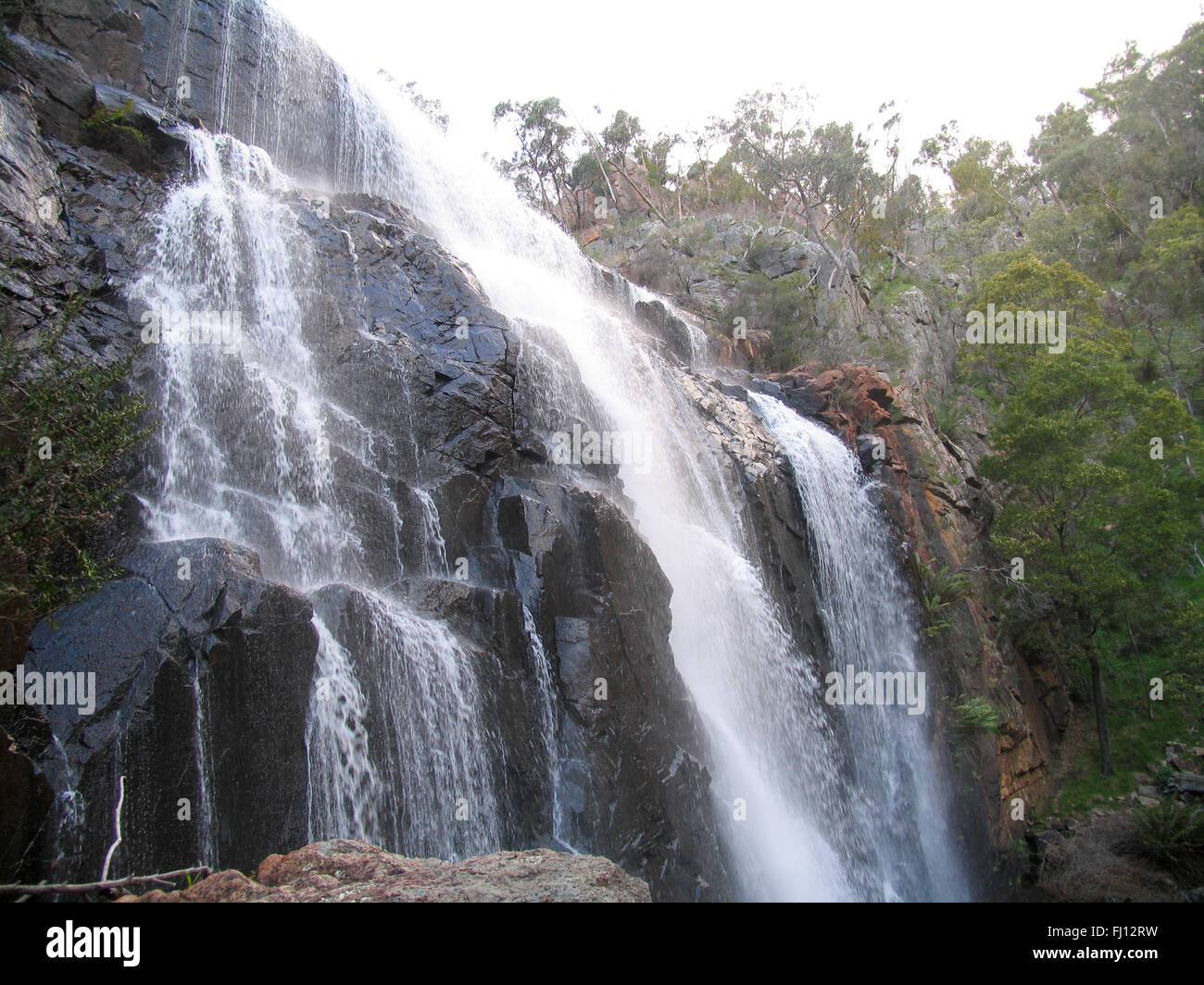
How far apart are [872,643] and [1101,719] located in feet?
24.9

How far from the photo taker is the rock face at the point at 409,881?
3.66 meters

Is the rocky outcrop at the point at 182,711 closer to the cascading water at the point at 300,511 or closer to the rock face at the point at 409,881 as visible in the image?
the cascading water at the point at 300,511

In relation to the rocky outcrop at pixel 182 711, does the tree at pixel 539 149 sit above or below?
above

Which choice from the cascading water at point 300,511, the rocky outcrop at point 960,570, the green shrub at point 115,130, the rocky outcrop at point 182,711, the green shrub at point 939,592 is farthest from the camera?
the green shrub at point 939,592

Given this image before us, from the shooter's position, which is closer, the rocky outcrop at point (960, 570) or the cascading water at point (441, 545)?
the cascading water at point (441, 545)

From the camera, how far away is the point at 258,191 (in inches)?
558

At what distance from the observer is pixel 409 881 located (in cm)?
401

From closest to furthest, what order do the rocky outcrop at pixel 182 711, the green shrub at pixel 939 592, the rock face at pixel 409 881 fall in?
the rock face at pixel 409 881, the rocky outcrop at pixel 182 711, the green shrub at pixel 939 592

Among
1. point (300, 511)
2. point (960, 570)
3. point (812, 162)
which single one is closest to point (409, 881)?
point (300, 511)

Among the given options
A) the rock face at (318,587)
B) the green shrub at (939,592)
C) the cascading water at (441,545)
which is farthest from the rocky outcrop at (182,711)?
the green shrub at (939,592)

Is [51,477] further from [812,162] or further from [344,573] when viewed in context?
[812,162]

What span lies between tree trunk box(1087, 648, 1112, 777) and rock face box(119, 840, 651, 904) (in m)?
20.4

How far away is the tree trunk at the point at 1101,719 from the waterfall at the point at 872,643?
5.81 m

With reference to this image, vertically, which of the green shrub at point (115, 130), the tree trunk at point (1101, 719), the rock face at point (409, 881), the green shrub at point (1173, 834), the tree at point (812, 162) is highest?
the tree at point (812, 162)
